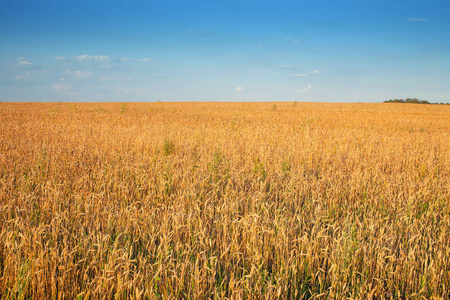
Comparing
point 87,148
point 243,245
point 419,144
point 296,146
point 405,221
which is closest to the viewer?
point 243,245

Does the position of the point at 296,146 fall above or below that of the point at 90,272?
above

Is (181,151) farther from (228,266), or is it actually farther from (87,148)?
(228,266)

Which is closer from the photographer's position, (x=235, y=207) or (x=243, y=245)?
(x=243, y=245)

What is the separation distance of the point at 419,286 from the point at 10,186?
16.6 feet

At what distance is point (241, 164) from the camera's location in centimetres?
589

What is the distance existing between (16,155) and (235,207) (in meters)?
5.20

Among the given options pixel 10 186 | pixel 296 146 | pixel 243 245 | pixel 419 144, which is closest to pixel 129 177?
pixel 10 186

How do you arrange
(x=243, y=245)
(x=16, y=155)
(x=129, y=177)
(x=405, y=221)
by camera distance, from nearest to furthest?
(x=243, y=245), (x=405, y=221), (x=129, y=177), (x=16, y=155)

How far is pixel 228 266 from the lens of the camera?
96.2 inches

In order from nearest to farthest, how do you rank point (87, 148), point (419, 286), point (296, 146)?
point (419, 286) < point (87, 148) < point (296, 146)

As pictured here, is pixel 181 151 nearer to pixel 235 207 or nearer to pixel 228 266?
pixel 235 207

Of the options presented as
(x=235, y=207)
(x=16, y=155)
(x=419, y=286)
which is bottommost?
(x=419, y=286)

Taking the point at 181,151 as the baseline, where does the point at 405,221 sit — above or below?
below

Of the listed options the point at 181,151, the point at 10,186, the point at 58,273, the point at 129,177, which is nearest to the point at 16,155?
the point at 10,186
